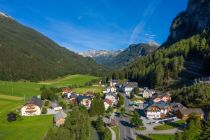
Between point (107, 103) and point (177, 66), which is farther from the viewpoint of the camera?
point (177, 66)

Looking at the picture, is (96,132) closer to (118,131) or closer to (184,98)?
(118,131)

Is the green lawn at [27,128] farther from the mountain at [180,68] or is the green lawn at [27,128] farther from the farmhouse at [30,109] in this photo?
the mountain at [180,68]

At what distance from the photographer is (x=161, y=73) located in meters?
166

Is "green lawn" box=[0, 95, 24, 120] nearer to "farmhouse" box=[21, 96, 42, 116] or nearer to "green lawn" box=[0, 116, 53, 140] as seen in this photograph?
"farmhouse" box=[21, 96, 42, 116]

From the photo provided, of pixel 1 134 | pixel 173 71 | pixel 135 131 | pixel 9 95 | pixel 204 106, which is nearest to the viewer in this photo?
pixel 1 134

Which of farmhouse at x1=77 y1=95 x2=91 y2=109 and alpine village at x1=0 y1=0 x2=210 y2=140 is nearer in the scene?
alpine village at x1=0 y1=0 x2=210 y2=140

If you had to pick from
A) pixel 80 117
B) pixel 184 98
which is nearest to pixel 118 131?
pixel 80 117

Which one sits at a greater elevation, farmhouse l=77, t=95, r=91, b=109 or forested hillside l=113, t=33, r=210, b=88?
forested hillside l=113, t=33, r=210, b=88

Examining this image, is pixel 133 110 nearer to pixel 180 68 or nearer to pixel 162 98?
pixel 162 98

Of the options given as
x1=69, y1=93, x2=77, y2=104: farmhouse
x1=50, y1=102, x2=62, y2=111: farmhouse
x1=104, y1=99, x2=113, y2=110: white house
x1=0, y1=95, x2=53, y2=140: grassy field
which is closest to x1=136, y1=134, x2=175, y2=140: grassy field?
x1=0, y1=95, x2=53, y2=140: grassy field

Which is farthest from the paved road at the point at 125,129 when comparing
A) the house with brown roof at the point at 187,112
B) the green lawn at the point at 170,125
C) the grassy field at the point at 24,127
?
the grassy field at the point at 24,127

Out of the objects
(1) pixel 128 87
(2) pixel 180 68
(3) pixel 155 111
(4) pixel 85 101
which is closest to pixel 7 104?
(4) pixel 85 101

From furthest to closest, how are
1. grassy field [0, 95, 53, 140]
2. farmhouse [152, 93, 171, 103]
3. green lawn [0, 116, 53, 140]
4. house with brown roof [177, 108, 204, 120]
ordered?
1. farmhouse [152, 93, 171, 103]
2. house with brown roof [177, 108, 204, 120]
3. grassy field [0, 95, 53, 140]
4. green lawn [0, 116, 53, 140]

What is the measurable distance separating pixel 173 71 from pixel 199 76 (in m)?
12.9
